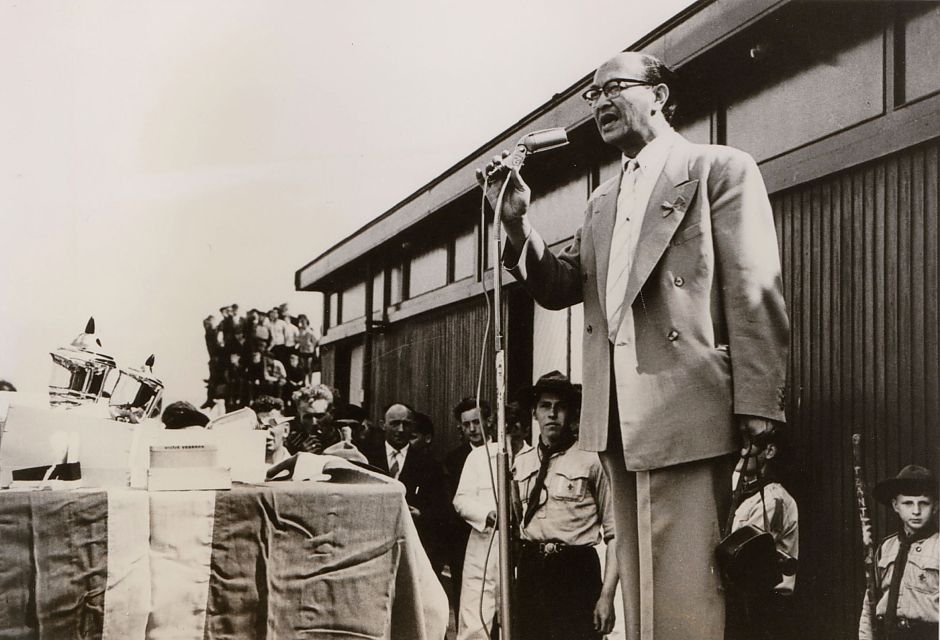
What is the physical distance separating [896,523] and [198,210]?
8.28 feet

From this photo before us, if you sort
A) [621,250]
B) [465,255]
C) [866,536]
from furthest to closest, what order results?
[465,255], [866,536], [621,250]

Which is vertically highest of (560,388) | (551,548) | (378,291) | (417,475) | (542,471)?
(378,291)

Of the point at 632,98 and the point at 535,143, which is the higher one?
the point at 632,98

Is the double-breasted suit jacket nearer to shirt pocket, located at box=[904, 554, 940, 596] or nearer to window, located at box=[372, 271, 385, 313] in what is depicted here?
shirt pocket, located at box=[904, 554, 940, 596]

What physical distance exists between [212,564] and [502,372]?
71 centimetres

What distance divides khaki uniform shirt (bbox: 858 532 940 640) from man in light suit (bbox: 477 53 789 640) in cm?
56

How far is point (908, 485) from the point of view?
5.92ft

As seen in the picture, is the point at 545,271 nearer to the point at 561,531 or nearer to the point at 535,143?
the point at 535,143

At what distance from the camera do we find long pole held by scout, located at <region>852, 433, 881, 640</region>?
6.14ft

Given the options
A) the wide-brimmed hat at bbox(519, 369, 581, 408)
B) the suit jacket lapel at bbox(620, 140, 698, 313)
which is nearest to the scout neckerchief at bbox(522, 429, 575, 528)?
the wide-brimmed hat at bbox(519, 369, 581, 408)

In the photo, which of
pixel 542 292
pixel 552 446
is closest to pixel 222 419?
pixel 542 292

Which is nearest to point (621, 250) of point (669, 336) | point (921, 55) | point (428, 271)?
point (669, 336)

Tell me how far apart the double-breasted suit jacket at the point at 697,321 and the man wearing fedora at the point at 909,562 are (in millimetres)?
513

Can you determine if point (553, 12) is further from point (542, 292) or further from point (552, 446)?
point (552, 446)
